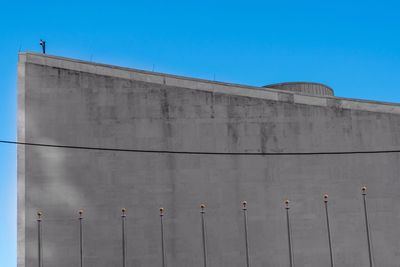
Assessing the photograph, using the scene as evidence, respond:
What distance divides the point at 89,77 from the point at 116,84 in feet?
5.40

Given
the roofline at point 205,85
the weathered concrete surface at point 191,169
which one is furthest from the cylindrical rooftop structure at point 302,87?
Answer: the weathered concrete surface at point 191,169

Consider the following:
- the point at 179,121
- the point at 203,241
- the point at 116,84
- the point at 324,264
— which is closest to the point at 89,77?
the point at 116,84

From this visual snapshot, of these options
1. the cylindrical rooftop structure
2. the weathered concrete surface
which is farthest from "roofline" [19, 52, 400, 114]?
the cylindrical rooftop structure

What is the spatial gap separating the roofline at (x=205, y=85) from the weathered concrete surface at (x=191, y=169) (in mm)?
61

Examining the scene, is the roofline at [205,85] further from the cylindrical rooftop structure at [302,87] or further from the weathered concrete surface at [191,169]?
the cylindrical rooftop structure at [302,87]

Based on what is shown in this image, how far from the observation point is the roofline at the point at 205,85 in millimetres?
42125

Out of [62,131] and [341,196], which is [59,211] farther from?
[341,196]

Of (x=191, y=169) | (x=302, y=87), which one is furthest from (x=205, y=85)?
(x=302, y=87)

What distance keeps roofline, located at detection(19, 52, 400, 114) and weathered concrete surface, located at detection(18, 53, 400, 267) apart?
2.4 inches

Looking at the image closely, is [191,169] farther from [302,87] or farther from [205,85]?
[302,87]

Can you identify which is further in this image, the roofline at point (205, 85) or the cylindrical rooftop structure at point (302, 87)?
the cylindrical rooftop structure at point (302, 87)

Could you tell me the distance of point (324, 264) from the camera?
41.1 m

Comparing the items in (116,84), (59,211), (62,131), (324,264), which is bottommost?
(324,264)

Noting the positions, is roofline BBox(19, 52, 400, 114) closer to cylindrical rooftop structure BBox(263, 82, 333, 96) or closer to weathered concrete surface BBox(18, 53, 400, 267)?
weathered concrete surface BBox(18, 53, 400, 267)
